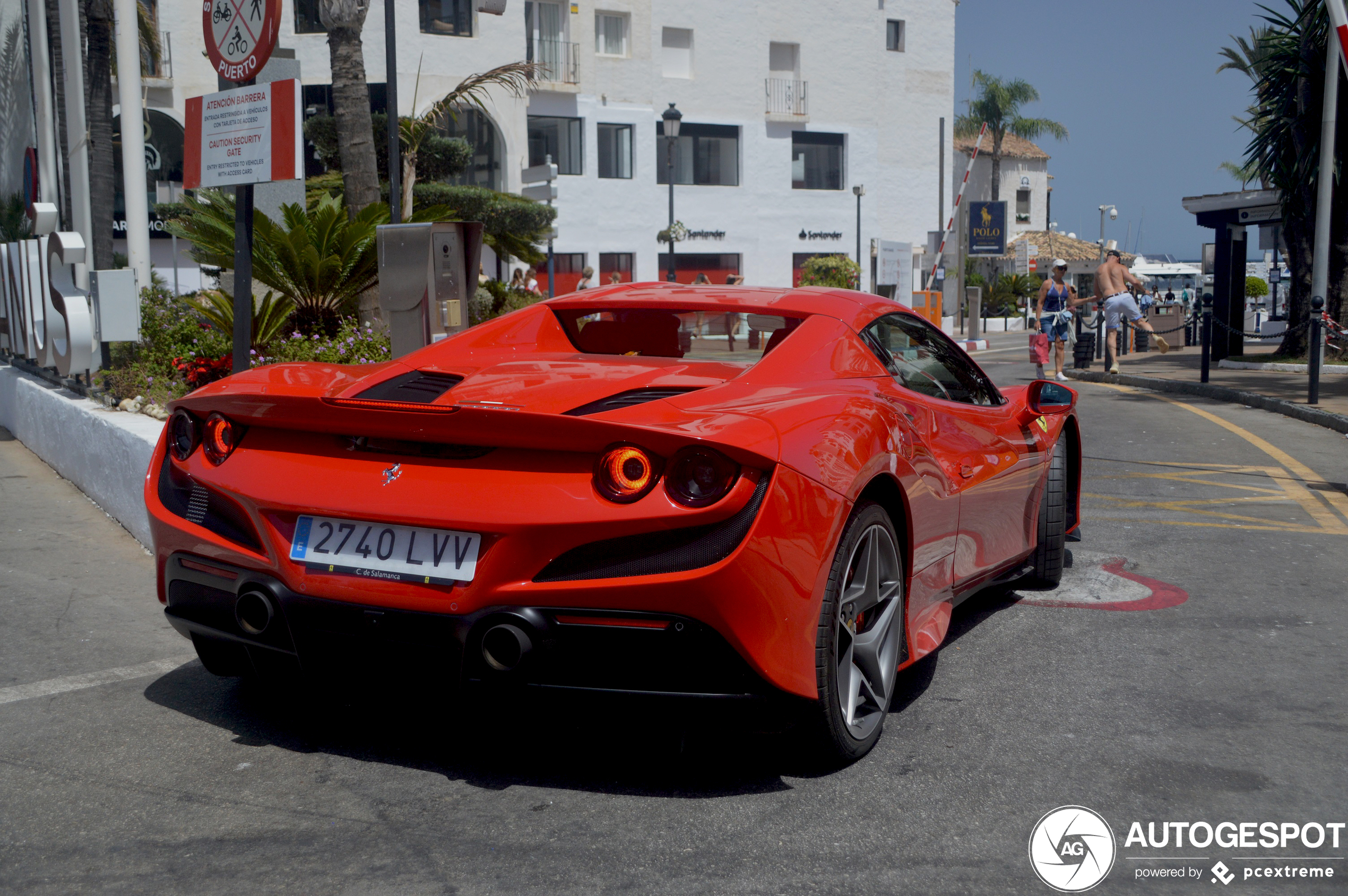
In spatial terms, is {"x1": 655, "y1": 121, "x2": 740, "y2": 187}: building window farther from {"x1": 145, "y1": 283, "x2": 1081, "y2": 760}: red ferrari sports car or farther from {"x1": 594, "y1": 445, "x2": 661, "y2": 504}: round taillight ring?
{"x1": 594, "y1": 445, "x2": 661, "y2": 504}: round taillight ring

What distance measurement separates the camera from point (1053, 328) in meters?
19.0

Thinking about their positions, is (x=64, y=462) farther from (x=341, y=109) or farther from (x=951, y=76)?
(x=951, y=76)

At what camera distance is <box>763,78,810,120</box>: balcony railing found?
152ft

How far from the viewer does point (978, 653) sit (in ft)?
15.6

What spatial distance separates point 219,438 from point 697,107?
138ft

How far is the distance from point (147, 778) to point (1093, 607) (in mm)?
3726

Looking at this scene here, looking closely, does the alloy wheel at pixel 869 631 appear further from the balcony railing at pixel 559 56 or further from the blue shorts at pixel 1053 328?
the balcony railing at pixel 559 56

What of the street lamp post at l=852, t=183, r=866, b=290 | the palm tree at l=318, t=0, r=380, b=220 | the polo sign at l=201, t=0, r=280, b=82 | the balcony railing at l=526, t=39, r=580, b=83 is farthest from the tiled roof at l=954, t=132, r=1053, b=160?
the polo sign at l=201, t=0, r=280, b=82

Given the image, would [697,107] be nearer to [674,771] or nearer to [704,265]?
[704,265]

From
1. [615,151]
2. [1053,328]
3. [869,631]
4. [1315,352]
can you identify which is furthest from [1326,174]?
[615,151]

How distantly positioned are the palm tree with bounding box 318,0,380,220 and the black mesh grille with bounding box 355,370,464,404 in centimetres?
811

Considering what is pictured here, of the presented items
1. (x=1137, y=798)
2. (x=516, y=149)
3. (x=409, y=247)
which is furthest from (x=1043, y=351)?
(x=516, y=149)

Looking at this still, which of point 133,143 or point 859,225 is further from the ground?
point 859,225

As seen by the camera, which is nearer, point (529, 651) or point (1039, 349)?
point (529, 651)
